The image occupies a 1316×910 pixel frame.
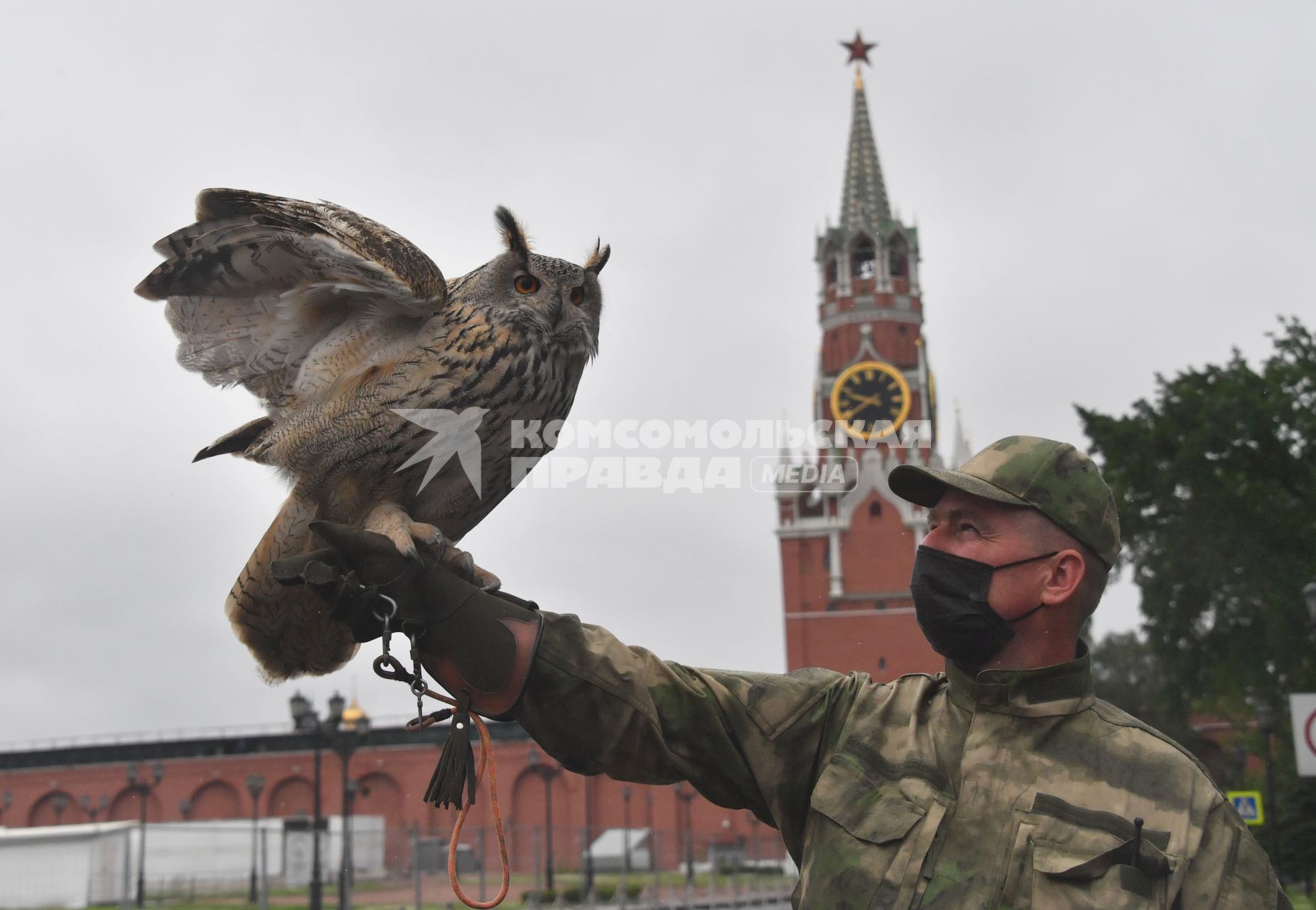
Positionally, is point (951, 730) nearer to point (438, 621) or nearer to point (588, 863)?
point (438, 621)

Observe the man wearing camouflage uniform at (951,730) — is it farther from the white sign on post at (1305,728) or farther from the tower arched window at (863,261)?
the tower arched window at (863,261)

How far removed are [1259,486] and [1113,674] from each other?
124ft

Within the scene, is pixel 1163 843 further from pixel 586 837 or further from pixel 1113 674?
pixel 1113 674

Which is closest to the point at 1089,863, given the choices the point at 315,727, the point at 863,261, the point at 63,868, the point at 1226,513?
the point at 63,868

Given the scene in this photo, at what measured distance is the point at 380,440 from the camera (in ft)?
8.14

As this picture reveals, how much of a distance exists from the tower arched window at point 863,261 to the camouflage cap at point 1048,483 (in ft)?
170

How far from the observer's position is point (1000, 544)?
2627mm

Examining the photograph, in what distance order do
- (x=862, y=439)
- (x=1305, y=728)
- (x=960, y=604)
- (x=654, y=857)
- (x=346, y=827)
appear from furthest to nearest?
1. (x=862, y=439)
2. (x=654, y=857)
3. (x=346, y=827)
4. (x=1305, y=728)
5. (x=960, y=604)

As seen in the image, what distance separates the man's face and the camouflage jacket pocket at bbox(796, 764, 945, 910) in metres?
0.45

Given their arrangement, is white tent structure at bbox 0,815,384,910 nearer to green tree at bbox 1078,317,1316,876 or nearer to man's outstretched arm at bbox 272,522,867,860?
man's outstretched arm at bbox 272,522,867,860

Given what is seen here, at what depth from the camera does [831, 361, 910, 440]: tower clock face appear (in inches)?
1959

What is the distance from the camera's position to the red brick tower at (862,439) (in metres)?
47.0

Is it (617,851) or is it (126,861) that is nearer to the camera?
(126,861)

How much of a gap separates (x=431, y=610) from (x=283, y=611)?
1.27ft
